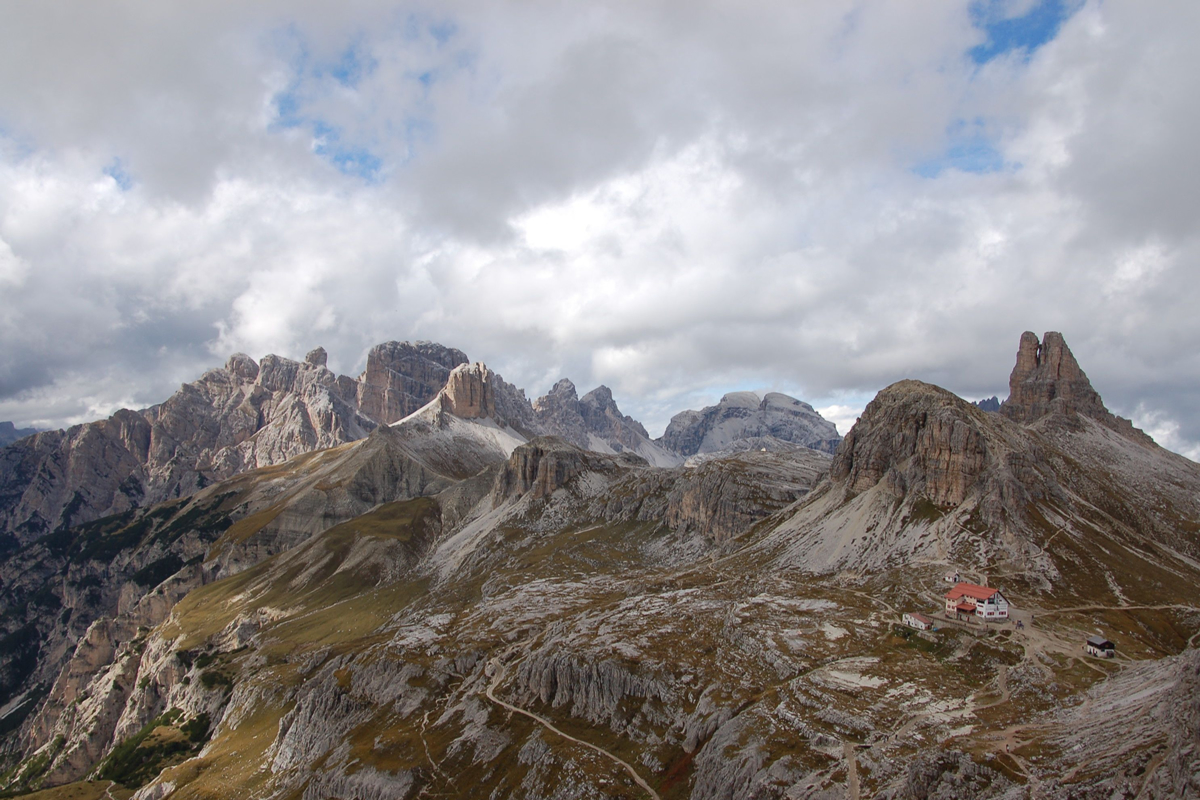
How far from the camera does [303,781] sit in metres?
119

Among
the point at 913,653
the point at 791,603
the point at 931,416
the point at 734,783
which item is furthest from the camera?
the point at 931,416

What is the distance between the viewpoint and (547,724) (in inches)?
4178

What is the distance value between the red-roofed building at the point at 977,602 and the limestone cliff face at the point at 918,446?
1950 inches

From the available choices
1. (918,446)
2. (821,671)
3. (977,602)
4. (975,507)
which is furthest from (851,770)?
(918,446)

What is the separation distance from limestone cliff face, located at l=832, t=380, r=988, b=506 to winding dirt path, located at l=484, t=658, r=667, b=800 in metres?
107

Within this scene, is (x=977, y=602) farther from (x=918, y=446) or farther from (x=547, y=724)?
(x=547, y=724)

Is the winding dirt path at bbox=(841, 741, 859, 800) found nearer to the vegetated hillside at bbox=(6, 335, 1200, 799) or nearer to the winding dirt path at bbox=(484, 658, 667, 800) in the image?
the vegetated hillside at bbox=(6, 335, 1200, 799)

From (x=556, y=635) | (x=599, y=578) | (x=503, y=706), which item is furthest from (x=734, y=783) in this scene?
(x=599, y=578)

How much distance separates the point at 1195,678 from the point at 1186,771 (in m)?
9.58

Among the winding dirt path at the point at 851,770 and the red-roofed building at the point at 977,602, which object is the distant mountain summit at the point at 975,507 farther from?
the winding dirt path at the point at 851,770

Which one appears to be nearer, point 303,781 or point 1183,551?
point 303,781

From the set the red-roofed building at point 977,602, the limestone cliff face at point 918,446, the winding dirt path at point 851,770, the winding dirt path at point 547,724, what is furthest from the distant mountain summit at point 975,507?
the winding dirt path at point 547,724

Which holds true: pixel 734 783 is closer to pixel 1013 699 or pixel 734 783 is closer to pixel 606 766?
pixel 606 766

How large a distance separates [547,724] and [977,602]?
243ft
